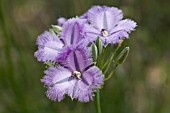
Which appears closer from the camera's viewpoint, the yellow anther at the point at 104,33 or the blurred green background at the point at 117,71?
the yellow anther at the point at 104,33

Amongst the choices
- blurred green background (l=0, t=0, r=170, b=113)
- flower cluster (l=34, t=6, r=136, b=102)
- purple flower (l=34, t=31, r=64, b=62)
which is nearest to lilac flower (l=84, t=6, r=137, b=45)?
flower cluster (l=34, t=6, r=136, b=102)

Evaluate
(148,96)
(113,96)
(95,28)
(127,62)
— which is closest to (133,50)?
(127,62)

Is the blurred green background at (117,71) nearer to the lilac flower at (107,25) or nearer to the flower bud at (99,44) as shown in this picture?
the lilac flower at (107,25)

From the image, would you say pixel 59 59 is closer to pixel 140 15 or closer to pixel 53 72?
A: pixel 53 72

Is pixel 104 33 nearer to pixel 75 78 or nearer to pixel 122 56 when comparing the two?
pixel 122 56

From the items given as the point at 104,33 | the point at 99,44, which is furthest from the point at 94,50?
the point at 104,33

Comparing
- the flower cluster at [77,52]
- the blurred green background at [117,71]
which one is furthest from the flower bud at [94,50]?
the blurred green background at [117,71]
